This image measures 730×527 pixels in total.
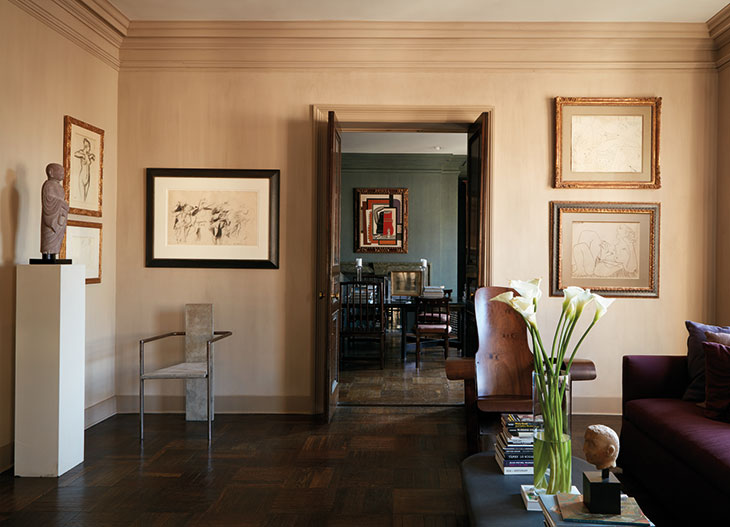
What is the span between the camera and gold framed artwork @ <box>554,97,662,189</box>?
484 centimetres

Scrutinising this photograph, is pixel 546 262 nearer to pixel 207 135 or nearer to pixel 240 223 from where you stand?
pixel 240 223

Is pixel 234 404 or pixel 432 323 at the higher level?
pixel 432 323

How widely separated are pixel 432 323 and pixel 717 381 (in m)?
4.53

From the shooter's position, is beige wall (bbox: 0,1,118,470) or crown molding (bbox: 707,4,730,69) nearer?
beige wall (bbox: 0,1,118,470)

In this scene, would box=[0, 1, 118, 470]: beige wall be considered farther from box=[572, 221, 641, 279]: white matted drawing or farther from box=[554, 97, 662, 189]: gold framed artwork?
box=[572, 221, 641, 279]: white matted drawing

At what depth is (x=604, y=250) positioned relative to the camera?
16.0 feet

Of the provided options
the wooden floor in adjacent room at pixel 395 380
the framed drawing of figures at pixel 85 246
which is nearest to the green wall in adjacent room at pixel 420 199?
the wooden floor in adjacent room at pixel 395 380

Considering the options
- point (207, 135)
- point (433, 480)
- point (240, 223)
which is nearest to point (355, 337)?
point (240, 223)

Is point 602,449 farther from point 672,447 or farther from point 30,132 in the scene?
point 30,132

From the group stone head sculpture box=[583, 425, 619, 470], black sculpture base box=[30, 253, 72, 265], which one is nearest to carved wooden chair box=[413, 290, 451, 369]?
black sculpture base box=[30, 253, 72, 265]

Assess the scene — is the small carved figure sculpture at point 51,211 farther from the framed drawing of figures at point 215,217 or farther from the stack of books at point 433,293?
the stack of books at point 433,293

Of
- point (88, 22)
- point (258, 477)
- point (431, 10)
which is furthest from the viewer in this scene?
point (431, 10)

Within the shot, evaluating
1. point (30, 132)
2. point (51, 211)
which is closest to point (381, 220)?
point (30, 132)

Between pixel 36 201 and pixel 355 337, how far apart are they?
406cm
